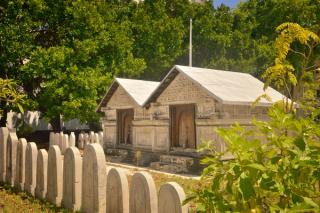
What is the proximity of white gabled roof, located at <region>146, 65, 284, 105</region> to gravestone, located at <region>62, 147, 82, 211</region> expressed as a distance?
7.08 meters

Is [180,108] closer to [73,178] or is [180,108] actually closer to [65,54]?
[65,54]

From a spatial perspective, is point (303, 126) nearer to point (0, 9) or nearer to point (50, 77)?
point (50, 77)

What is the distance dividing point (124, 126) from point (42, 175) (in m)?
11.6

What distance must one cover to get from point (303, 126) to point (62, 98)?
740 inches

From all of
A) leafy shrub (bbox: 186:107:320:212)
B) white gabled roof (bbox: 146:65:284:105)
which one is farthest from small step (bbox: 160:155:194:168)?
leafy shrub (bbox: 186:107:320:212)

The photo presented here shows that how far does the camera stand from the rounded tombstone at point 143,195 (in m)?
4.52

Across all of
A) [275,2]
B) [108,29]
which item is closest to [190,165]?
[108,29]

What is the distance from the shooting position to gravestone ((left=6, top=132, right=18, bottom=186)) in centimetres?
877

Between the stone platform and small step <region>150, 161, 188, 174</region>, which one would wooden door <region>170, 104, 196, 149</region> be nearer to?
the stone platform

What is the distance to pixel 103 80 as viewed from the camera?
69.2 ft

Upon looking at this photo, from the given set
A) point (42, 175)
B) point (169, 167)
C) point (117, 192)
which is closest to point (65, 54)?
point (169, 167)

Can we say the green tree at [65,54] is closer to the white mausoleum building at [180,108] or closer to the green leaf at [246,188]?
the white mausoleum building at [180,108]

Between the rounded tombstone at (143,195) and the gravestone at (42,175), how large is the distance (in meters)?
3.35

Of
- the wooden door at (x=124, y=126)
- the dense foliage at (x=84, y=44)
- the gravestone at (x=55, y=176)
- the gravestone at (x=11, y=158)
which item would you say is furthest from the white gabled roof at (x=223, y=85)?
the gravestone at (x=11, y=158)
